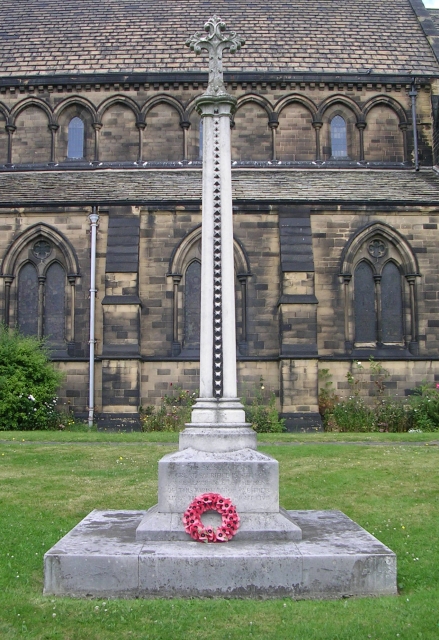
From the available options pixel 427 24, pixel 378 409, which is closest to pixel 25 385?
pixel 378 409

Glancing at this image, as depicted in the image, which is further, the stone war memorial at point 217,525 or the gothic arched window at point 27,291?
the gothic arched window at point 27,291

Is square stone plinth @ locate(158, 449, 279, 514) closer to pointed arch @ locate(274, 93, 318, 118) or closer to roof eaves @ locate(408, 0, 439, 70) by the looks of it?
pointed arch @ locate(274, 93, 318, 118)

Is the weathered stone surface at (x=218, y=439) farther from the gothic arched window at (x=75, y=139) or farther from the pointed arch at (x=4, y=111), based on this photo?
the pointed arch at (x=4, y=111)

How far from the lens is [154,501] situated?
10656 mm

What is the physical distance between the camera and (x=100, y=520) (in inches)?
336

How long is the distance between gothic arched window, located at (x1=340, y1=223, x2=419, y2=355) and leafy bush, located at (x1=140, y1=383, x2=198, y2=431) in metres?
5.16

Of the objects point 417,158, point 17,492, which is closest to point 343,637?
point 17,492

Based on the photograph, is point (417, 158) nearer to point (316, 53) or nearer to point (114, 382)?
point (316, 53)

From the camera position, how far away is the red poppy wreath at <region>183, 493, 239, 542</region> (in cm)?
724

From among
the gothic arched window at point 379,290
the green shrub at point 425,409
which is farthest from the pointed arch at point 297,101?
the green shrub at point 425,409

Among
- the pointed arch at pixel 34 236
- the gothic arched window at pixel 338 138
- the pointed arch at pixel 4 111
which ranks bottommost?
the pointed arch at pixel 34 236

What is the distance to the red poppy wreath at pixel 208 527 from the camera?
724cm

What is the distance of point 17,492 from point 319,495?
4453 millimetres

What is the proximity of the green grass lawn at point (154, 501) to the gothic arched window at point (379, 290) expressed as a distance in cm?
515
